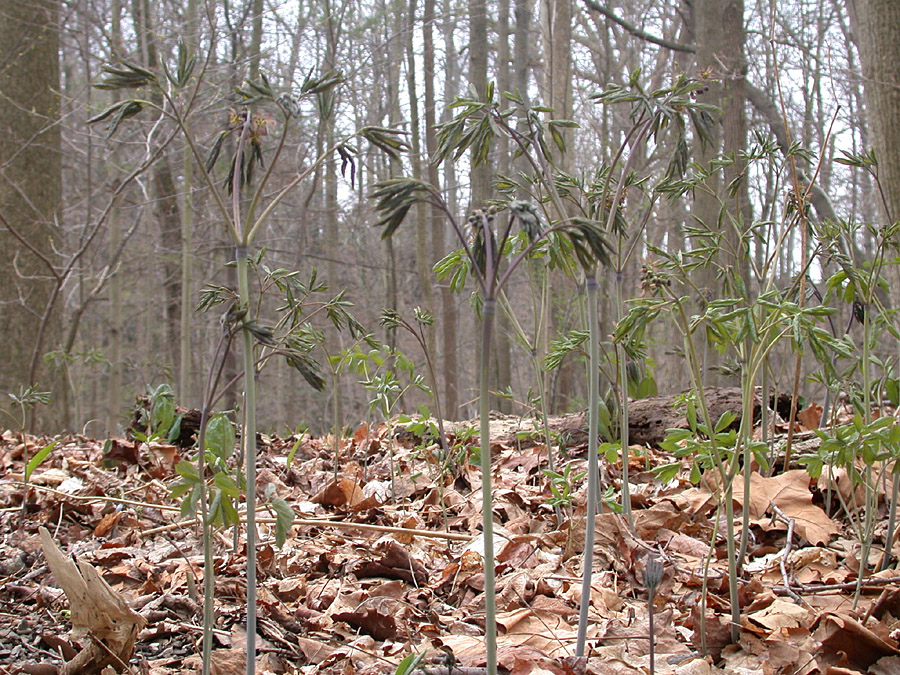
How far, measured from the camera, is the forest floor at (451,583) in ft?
5.19

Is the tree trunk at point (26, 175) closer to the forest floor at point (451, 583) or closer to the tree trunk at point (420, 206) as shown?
the forest floor at point (451, 583)

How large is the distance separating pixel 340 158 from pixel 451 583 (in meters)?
2.48

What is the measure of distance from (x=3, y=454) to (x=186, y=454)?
82 centimetres

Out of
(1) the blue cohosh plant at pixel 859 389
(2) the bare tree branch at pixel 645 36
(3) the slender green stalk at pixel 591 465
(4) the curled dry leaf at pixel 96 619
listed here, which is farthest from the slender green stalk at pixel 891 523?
(2) the bare tree branch at pixel 645 36

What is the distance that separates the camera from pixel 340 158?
3746mm

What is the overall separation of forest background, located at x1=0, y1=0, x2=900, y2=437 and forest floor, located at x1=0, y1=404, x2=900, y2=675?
0.48m

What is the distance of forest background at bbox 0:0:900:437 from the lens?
360cm

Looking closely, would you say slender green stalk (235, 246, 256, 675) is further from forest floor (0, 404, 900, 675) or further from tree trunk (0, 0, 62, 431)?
tree trunk (0, 0, 62, 431)

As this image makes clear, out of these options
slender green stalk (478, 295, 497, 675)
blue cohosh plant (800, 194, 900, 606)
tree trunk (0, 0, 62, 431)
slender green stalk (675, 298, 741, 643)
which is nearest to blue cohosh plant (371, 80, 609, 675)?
slender green stalk (478, 295, 497, 675)

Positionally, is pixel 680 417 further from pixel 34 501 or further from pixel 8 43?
pixel 8 43

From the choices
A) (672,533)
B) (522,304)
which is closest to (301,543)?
(672,533)

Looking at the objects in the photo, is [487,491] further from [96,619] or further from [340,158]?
[340,158]

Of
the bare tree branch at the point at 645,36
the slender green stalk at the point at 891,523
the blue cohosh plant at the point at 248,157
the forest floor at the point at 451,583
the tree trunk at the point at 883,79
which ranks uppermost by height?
the bare tree branch at the point at 645,36

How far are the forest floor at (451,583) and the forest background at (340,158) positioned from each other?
18.9 inches
